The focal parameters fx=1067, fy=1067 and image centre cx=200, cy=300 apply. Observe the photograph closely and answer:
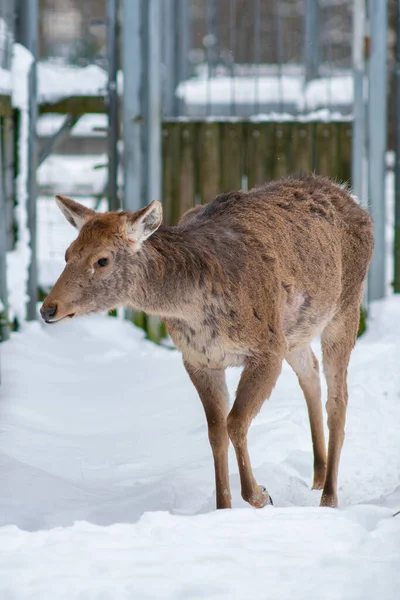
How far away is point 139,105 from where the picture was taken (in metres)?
9.40

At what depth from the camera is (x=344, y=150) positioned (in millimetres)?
9820

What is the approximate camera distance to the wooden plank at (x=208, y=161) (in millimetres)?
9797

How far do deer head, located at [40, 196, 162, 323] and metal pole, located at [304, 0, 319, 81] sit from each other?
571cm

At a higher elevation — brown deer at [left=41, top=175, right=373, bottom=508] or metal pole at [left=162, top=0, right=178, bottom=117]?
metal pole at [left=162, top=0, right=178, bottom=117]

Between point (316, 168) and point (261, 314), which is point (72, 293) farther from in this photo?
point (316, 168)

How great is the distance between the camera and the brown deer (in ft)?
16.2

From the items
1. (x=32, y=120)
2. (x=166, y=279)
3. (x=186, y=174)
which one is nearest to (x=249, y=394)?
(x=166, y=279)

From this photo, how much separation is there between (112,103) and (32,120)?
84 centimetres

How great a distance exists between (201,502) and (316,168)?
4967 mm

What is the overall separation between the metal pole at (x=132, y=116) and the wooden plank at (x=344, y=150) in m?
1.85

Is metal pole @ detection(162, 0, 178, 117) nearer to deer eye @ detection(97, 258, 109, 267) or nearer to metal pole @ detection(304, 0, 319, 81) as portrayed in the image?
metal pole @ detection(304, 0, 319, 81)

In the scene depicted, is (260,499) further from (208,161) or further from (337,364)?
(208,161)

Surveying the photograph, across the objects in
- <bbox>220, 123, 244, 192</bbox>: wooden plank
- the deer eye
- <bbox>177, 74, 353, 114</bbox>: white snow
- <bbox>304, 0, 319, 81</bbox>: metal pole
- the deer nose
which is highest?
<bbox>304, 0, 319, 81</bbox>: metal pole

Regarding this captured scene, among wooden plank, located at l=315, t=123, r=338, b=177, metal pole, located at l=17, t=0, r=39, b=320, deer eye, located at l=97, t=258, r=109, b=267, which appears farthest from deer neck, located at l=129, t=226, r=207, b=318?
wooden plank, located at l=315, t=123, r=338, b=177
